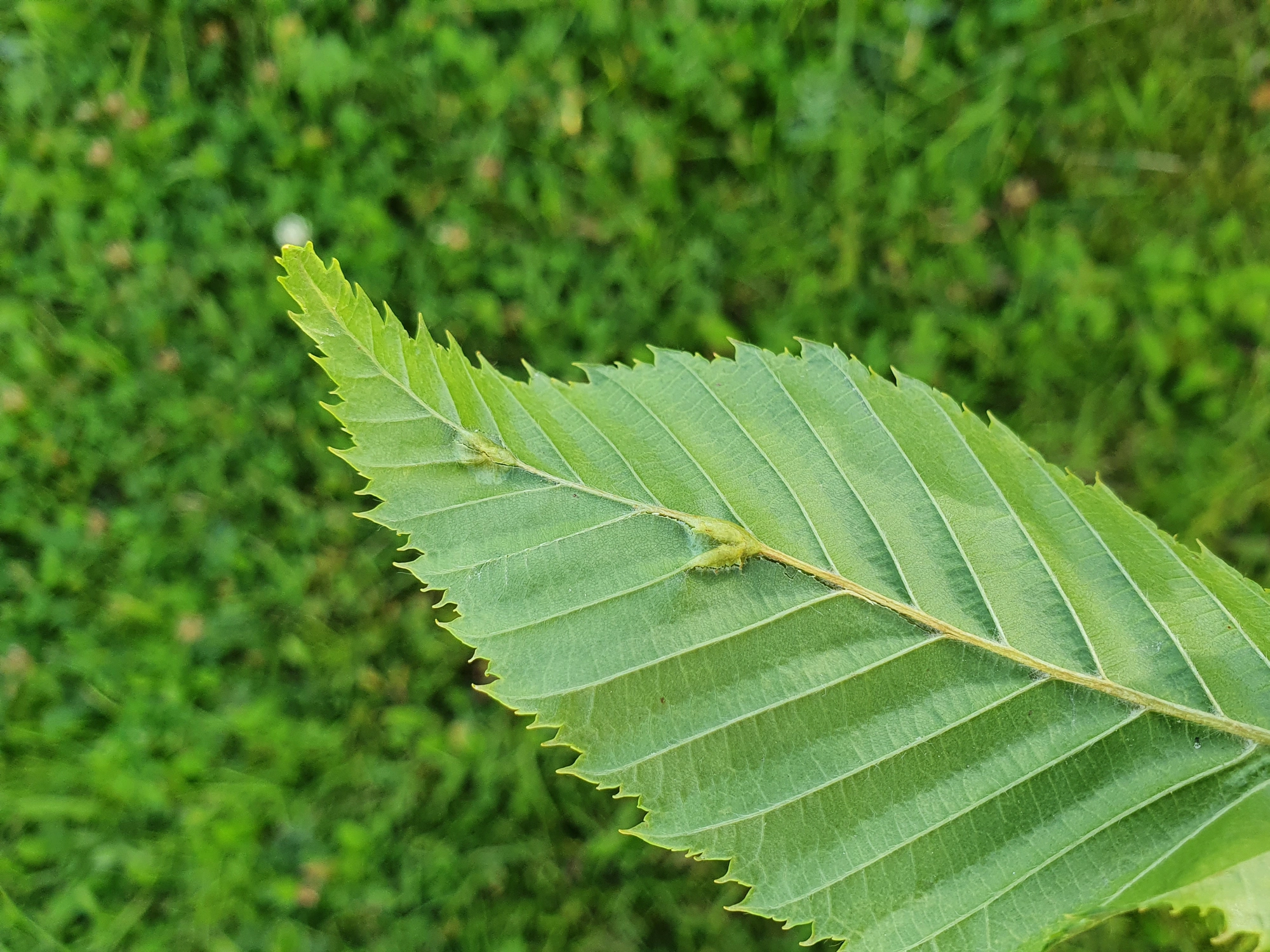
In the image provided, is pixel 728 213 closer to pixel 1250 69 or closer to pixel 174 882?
pixel 1250 69

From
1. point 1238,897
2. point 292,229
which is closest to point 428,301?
point 292,229

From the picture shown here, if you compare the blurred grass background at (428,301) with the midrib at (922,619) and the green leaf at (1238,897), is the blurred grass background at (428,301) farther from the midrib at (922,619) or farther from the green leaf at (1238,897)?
the green leaf at (1238,897)

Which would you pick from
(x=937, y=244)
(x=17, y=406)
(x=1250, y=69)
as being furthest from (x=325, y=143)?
(x=1250, y=69)

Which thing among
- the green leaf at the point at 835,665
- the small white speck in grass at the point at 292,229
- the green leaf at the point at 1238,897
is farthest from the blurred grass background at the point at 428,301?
the green leaf at the point at 1238,897

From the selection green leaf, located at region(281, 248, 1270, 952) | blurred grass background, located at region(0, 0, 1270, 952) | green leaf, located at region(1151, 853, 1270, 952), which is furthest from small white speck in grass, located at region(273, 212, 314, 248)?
green leaf, located at region(1151, 853, 1270, 952)

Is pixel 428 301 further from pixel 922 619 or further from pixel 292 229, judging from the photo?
pixel 922 619

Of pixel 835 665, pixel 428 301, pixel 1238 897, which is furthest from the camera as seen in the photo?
pixel 428 301

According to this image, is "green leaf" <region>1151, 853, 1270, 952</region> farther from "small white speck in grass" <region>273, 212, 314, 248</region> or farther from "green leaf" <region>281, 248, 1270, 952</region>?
"small white speck in grass" <region>273, 212, 314, 248</region>
